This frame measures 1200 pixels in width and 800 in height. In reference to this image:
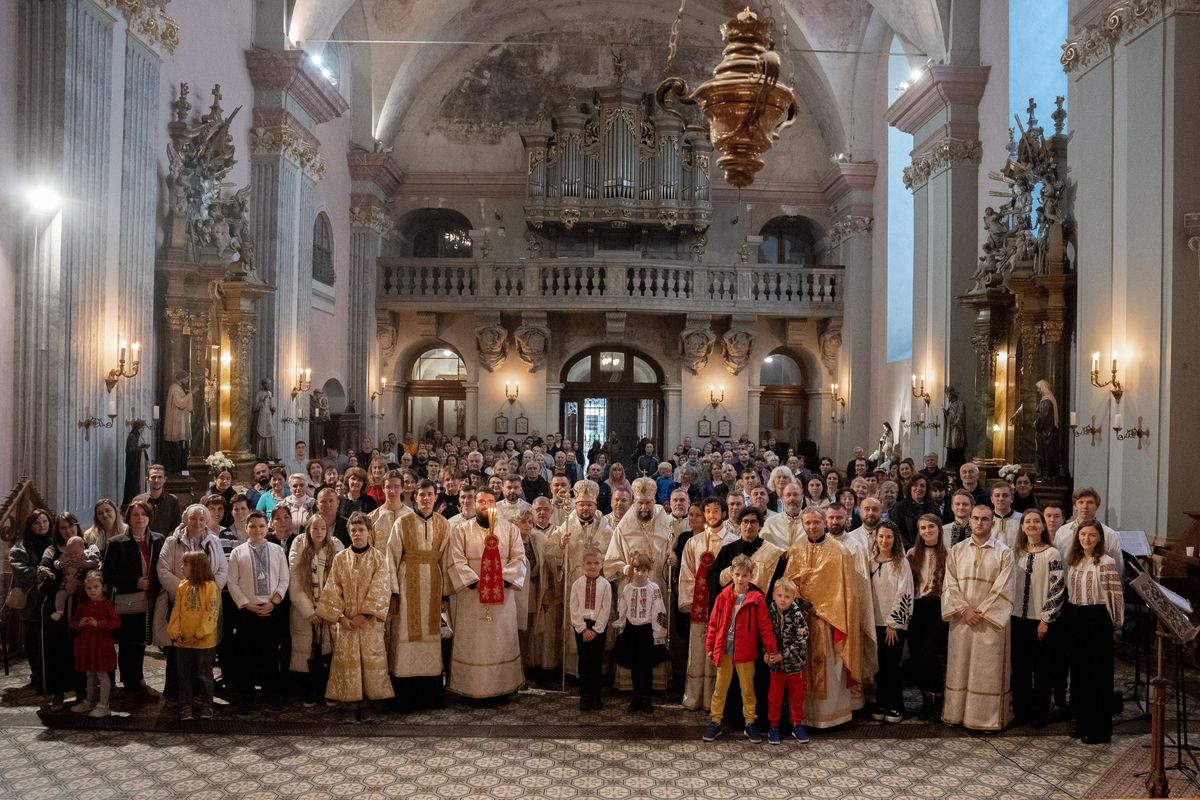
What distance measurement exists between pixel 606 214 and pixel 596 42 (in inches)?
178

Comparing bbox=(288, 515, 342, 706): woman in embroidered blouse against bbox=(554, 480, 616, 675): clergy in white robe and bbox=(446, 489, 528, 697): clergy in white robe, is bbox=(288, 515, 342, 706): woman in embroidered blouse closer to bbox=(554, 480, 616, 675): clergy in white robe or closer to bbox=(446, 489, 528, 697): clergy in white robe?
bbox=(446, 489, 528, 697): clergy in white robe

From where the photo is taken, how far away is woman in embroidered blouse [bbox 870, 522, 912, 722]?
7031 mm

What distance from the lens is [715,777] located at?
604 centimetres

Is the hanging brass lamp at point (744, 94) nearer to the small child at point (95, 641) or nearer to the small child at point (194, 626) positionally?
the small child at point (194, 626)

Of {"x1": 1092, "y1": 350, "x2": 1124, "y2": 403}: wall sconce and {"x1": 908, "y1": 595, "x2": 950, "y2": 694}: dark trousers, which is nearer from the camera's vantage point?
{"x1": 908, "y1": 595, "x2": 950, "y2": 694}: dark trousers

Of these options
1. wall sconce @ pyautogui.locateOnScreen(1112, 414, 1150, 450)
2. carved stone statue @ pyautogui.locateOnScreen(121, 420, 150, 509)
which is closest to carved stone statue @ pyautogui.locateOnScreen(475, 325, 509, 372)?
carved stone statue @ pyautogui.locateOnScreen(121, 420, 150, 509)

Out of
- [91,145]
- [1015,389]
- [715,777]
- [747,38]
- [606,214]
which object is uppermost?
[606,214]

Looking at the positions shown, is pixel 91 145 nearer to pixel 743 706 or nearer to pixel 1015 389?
pixel 743 706

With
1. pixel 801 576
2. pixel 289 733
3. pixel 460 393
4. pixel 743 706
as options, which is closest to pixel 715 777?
pixel 743 706

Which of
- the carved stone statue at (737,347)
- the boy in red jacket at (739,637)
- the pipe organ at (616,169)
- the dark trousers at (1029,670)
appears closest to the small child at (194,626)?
the boy in red jacket at (739,637)

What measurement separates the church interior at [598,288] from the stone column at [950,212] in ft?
0.21

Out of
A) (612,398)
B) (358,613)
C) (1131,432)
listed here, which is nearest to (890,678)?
(358,613)

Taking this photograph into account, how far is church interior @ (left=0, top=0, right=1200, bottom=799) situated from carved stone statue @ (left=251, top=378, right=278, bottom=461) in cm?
4

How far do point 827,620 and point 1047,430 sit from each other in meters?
6.16
